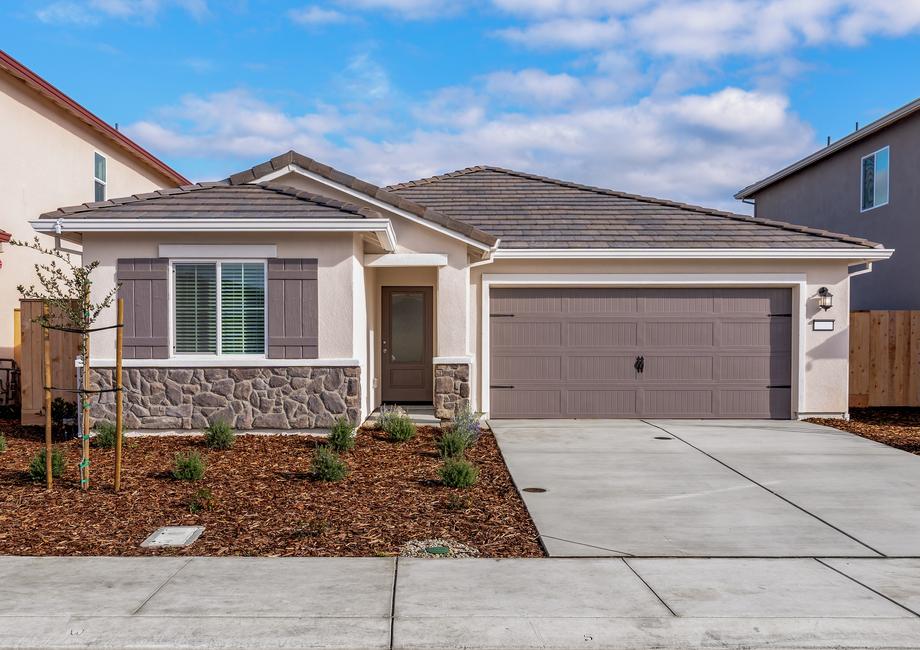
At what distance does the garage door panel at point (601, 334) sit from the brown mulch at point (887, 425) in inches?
138

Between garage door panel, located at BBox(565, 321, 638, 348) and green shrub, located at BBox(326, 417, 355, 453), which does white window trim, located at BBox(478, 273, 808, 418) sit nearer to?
garage door panel, located at BBox(565, 321, 638, 348)

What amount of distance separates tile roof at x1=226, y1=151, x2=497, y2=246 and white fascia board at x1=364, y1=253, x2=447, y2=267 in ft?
1.81

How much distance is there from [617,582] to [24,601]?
390 cm

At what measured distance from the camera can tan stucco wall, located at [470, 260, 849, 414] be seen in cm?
1330

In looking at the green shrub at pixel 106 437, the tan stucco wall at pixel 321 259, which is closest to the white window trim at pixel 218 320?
the tan stucco wall at pixel 321 259

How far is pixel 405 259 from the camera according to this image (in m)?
12.2

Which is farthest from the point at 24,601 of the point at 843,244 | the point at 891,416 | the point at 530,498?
the point at 891,416

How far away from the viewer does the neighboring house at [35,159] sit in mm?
14555

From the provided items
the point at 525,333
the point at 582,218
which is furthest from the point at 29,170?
the point at 582,218

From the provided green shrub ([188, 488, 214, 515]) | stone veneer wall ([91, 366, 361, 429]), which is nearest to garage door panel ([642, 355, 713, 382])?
stone veneer wall ([91, 366, 361, 429])

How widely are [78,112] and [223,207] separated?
26.1 ft

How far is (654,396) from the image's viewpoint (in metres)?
13.5

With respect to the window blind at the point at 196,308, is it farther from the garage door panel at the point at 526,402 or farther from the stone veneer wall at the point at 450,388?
the garage door panel at the point at 526,402

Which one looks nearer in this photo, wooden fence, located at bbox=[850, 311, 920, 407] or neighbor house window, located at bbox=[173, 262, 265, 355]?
neighbor house window, located at bbox=[173, 262, 265, 355]
